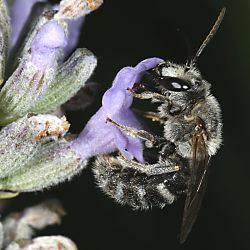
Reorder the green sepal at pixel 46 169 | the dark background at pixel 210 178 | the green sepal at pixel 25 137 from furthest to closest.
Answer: the dark background at pixel 210 178
the green sepal at pixel 46 169
the green sepal at pixel 25 137

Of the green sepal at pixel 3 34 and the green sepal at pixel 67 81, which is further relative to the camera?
the green sepal at pixel 67 81

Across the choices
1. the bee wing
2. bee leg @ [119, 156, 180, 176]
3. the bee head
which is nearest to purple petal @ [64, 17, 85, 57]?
the bee head

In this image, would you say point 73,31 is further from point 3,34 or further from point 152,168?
point 152,168

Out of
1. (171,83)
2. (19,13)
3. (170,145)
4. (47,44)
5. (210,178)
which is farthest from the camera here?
(210,178)

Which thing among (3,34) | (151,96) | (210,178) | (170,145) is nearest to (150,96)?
(151,96)

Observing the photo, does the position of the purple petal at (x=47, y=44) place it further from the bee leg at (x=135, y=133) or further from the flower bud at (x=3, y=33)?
the bee leg at (x=135, y=133)

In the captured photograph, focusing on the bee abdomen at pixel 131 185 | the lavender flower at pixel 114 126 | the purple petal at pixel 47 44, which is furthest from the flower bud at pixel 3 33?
the bee abdomen at pixel 131 185

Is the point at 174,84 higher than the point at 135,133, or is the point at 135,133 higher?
the point at 174,84
